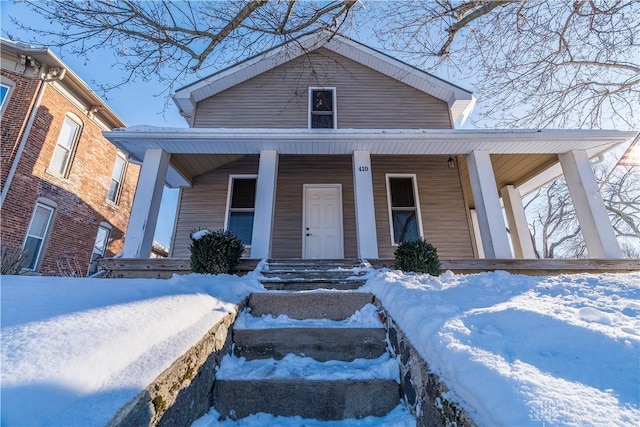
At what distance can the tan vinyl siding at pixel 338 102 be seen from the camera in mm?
7609

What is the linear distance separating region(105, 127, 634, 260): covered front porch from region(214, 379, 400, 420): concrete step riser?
3.29m

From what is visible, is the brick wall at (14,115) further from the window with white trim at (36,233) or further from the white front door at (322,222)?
the white front door at (322,222)

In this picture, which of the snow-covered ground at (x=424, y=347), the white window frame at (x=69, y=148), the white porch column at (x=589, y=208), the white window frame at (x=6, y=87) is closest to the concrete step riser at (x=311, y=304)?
the snow-covered ground at (x=424, y=347)

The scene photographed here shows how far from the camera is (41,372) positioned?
2.96 ft

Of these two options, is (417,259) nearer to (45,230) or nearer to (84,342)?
(84,342)

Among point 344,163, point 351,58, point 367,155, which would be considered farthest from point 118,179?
point 367,155

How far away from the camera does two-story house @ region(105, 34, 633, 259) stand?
534 cm

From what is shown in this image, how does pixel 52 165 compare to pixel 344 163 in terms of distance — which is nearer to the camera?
pixel 344 163

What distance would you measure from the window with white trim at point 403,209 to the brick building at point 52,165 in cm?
914

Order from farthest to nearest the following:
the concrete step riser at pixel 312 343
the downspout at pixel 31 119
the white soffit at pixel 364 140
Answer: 1. the downspout at pixel 31 119
2. the white soffit at pixel 364 140
3. the concrete step riser at pixel 312 343

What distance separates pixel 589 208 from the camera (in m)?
5.19

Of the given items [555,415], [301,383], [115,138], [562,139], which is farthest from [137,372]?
[562,139]

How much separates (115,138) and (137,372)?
5.46m

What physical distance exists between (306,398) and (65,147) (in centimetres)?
1075
